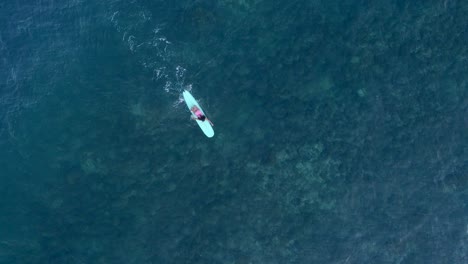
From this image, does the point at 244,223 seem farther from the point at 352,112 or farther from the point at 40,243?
the point at 40,243

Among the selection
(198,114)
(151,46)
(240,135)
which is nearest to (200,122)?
(198,114)

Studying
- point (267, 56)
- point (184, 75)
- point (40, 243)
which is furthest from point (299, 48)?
point (40, 243)

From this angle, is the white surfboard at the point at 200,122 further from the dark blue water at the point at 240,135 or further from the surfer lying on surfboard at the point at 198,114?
the dark blue water at the point at 240,135

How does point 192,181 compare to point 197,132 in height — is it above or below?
below

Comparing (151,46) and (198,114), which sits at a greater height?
(151,46)

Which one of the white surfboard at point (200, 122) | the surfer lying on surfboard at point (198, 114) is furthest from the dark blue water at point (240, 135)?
the surfer lying on surfboard at point (198, 114)

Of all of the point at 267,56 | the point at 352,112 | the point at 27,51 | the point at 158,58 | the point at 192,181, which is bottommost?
the point at 352,112

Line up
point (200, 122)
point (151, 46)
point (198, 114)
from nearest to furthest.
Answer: point (198, 114) < point (200, 122) < point (151, 46)

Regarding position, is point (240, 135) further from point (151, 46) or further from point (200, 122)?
point (151, 46)
